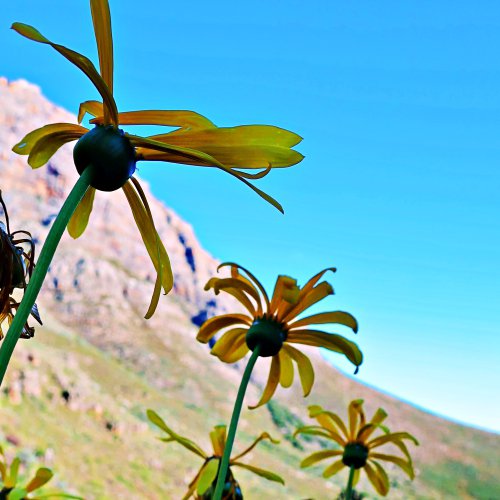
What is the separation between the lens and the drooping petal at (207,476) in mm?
1927

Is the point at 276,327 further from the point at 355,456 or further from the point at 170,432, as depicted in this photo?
the point at 355,456

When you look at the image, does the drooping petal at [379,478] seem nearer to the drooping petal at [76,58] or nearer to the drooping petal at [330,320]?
the drooping petal at [330,320]

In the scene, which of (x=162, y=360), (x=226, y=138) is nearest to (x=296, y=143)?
(x=226, y=138)

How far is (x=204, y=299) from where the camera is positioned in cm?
8506

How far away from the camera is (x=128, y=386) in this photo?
4753 centimetres

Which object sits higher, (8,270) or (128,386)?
(8,270)

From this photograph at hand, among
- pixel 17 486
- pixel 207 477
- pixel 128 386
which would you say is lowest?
pixel 128 386

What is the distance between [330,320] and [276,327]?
0.18m

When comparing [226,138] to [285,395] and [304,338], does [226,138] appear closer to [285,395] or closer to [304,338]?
[304,338]

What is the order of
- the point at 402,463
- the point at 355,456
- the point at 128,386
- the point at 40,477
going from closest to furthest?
the point at 40,477 < the point at 355,456 < the point at 402,463 < the point at 128,386

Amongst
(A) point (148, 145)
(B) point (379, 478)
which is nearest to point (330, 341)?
(B) point (379, 478)

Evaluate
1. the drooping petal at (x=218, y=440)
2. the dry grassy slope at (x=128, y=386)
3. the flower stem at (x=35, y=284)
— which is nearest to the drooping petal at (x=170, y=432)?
the drooping petal at (x=218, y=440)

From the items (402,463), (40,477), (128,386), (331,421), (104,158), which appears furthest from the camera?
(128,386)

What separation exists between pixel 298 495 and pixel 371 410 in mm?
36033
